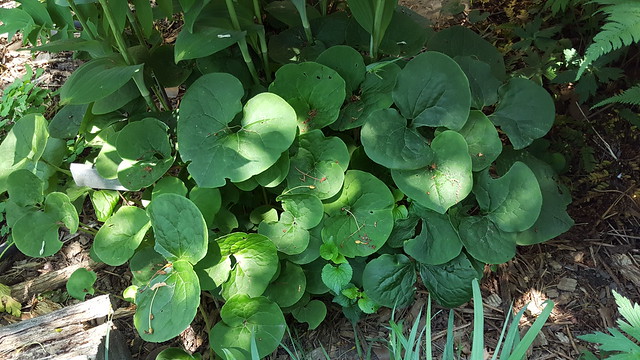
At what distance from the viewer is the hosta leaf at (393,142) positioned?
1422mm

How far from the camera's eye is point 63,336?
148 cm

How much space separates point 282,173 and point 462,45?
0.77 metres

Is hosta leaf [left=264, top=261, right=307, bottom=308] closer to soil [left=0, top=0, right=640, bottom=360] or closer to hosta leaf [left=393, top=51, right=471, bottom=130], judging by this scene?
soil [left=0, top=0, right=640, bottom=360]

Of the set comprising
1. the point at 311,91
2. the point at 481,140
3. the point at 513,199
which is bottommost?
the point at 513,199

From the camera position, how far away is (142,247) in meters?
1.60

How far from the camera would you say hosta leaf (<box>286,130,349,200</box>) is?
1.49 metres

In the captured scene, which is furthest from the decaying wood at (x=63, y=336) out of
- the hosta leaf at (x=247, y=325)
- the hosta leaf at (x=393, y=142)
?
the hosta leaf at (x=393, y=142)

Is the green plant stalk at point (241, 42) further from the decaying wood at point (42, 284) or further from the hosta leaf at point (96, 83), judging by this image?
the decaying wood at point (42, 284)

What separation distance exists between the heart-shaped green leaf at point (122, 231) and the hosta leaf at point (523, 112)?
1.14 m

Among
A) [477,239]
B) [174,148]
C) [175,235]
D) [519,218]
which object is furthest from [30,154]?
[519,218]

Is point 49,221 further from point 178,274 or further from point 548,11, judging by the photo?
point 548,11

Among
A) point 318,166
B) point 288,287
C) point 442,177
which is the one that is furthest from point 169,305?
point 442,177

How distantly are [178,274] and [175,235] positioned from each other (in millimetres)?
108

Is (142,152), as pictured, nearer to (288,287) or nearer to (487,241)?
(288,287)
